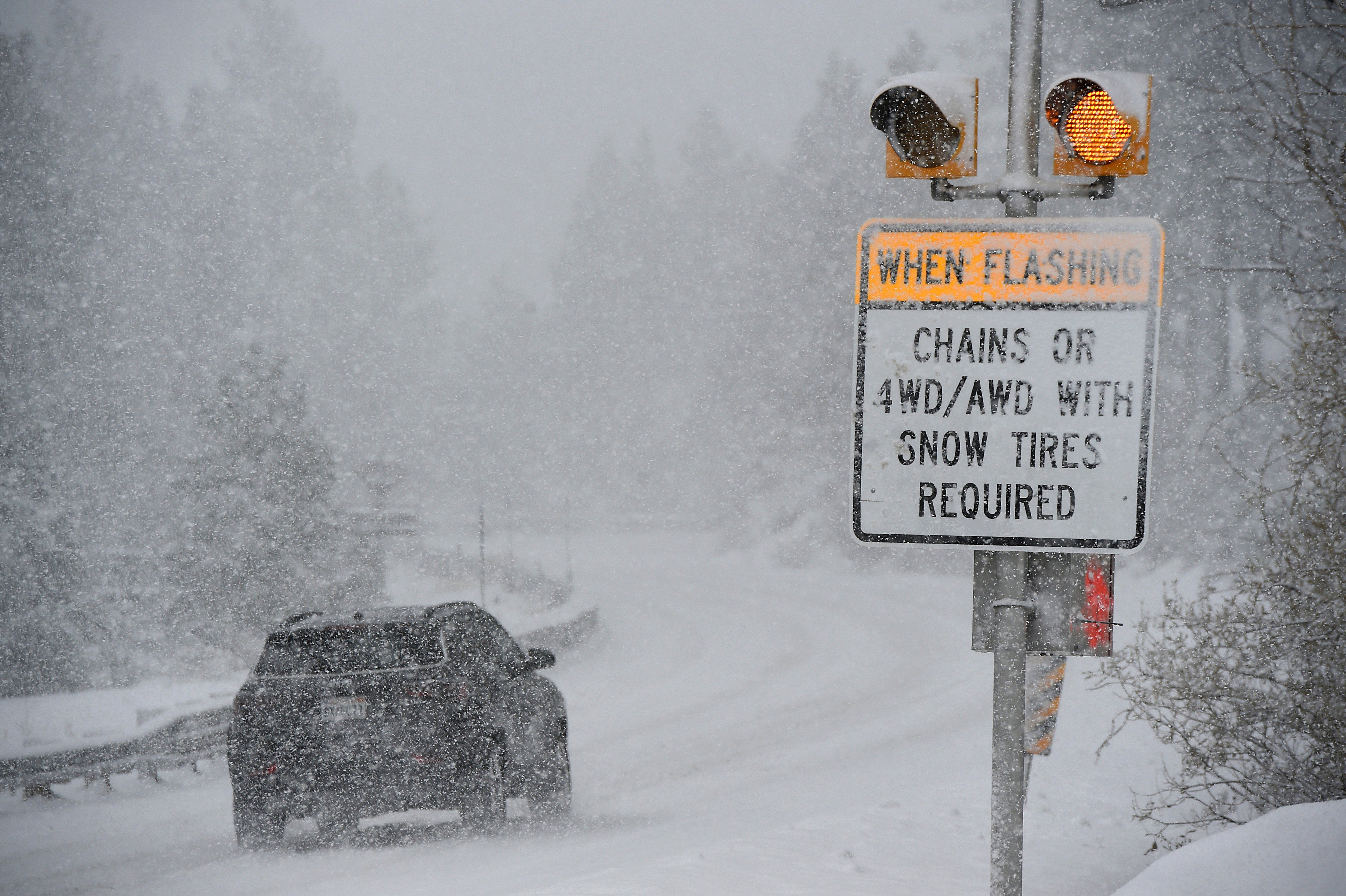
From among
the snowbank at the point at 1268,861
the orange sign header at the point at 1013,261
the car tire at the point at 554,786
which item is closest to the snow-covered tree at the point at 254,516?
the car tire at the point at 554,786

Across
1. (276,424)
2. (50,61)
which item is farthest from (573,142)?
(276,424)

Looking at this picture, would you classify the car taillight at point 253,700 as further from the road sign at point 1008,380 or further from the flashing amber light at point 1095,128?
the flashing amber light at point 1095,128

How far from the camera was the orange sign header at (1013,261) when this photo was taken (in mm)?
3215

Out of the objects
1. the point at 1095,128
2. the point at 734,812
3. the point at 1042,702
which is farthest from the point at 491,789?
the point at 1095,128

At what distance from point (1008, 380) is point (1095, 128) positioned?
863 mm

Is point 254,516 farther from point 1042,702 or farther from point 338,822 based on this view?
point 1042,702

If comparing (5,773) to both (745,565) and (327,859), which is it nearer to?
(327,859)

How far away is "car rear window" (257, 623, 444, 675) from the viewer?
29.0 ft

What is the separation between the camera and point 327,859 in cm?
864

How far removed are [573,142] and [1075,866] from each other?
7138cm

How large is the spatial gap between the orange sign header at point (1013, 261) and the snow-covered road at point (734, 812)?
436 cm

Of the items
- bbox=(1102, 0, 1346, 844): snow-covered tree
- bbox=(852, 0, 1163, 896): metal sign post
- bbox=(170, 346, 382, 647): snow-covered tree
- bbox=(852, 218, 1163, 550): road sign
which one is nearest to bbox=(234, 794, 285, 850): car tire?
bbox=(1102, 0, 1346, 844): snow-covered tree

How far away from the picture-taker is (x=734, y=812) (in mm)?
10055

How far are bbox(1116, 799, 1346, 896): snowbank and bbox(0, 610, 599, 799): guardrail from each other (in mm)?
9849
